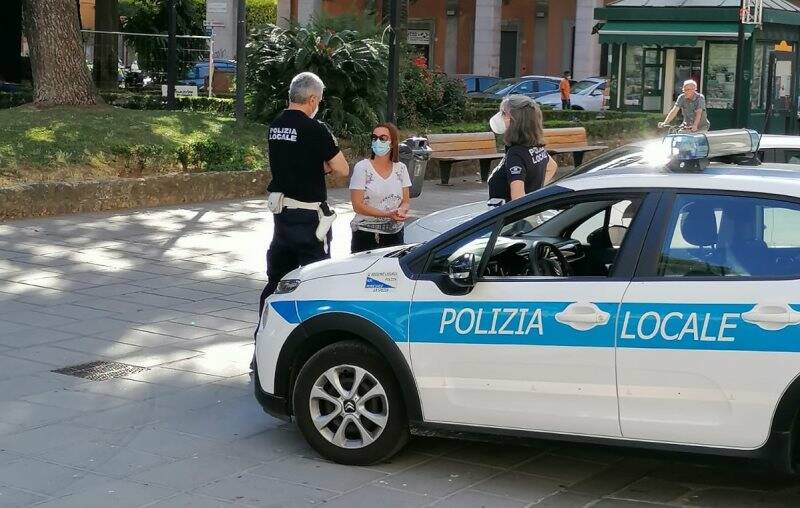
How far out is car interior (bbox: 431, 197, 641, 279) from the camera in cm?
604

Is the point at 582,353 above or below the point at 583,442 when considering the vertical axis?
above

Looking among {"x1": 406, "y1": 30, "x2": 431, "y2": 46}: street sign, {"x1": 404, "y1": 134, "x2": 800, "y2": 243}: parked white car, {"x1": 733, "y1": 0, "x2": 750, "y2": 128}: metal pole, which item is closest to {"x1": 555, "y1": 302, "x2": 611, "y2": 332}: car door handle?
{"x1": 404, "y1": 134, "x2": 800, "y2": 243}: parked white car

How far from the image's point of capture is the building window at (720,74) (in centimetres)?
2778

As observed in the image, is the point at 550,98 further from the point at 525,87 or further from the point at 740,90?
the point at 740,90

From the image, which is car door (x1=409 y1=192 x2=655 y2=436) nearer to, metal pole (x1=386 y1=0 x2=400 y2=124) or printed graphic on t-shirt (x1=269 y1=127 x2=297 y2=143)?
printed graphic on t-shirt (x1=269 y1=127 x2=297 y2=143)

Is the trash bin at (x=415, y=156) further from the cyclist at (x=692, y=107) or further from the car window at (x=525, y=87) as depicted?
the car window at (x=525, y=87)

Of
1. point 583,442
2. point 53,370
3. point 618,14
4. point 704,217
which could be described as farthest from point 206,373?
point 618,14

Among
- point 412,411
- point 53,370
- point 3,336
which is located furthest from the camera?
point 3,336

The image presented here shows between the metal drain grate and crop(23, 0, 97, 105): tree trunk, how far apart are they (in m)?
12.8

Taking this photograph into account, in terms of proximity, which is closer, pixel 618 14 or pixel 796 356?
pixel 796 356

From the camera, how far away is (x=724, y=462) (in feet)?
17.7

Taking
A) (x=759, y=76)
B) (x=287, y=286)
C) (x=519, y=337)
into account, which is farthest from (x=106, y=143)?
(x=759, y=76)

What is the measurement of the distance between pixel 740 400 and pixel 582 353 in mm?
707

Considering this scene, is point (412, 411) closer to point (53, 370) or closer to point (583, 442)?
point (583, 442)
